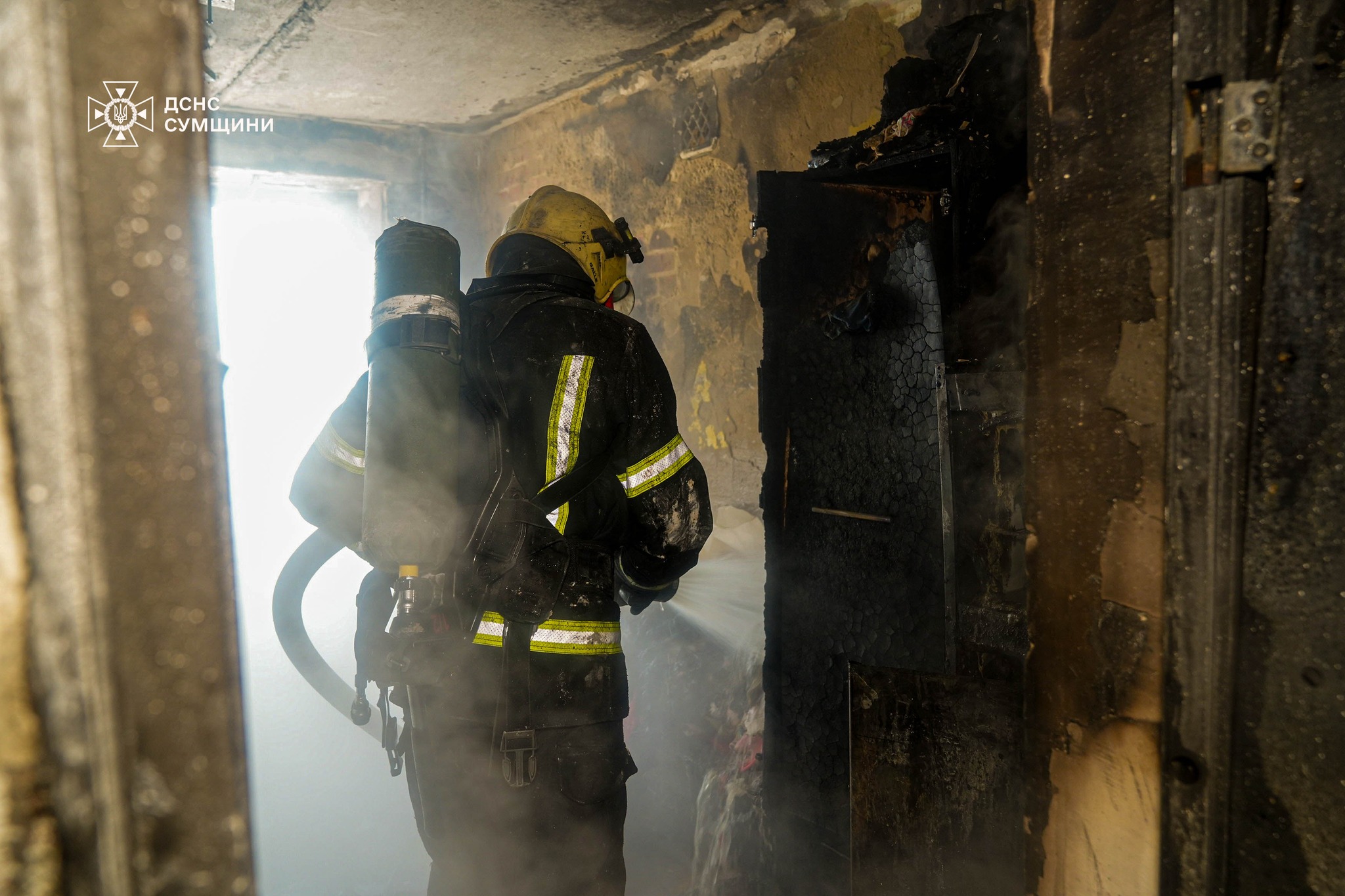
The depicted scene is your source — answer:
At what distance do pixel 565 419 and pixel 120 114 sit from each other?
4.71 feet

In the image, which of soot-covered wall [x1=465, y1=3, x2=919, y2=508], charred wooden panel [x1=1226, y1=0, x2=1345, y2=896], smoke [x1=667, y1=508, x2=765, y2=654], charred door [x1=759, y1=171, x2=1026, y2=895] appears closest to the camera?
charred wooden panel [x1=1226, y1=0, x2=1345, y2=896]

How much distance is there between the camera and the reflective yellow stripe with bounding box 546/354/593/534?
1910 mm

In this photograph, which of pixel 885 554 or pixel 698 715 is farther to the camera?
pixel 698 715

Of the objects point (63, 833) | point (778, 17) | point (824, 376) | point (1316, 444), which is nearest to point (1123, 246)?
point (1316, 444)

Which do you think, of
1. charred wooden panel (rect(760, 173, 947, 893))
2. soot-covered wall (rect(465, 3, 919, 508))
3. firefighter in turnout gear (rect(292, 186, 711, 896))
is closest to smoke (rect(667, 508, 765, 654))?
soot-covered wall (rect(465, 3, 919, 508))

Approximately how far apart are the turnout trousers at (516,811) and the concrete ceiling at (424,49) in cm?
260

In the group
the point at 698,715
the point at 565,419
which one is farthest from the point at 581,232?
the point at 698,715

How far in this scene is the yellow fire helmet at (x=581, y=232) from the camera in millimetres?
2168

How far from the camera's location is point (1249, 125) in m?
1.03

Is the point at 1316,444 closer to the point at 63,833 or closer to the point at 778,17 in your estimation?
the point at 63,833

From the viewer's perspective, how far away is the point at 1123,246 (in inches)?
47.1

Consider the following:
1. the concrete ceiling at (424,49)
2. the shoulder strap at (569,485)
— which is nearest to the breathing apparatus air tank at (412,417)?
the shoulder strap at (569,485)

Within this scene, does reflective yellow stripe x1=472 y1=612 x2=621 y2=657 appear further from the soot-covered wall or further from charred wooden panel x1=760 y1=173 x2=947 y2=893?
the soot-covered wall

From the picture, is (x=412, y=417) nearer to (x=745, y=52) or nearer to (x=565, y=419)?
(x=565, y=419)
